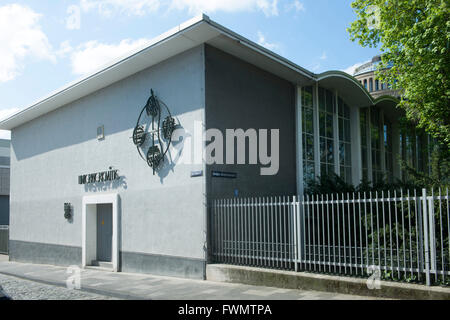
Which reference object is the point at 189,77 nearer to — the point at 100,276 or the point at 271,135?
the point at 271,135

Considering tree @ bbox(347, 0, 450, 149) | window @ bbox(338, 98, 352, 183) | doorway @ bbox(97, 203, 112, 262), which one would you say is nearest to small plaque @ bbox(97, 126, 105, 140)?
doorway @ bbox(97, 203, 112, 262)

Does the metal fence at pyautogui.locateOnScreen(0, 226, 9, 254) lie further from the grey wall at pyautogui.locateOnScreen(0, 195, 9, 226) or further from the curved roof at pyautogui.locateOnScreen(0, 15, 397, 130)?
the grey wall at pyautogui.locateOnScreen(0, 195, 9, 226)

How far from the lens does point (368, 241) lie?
8758 mm

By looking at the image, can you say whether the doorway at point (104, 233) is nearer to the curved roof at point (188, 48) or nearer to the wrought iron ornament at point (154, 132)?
the wrought iron ornament at point (154, 132)

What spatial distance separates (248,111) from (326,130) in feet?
16.8

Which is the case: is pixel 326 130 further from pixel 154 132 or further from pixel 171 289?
pixel 171 289

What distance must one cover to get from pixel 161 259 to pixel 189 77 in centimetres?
526

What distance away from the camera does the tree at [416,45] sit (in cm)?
1309

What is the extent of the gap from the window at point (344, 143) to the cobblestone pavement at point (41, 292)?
11.2 metres

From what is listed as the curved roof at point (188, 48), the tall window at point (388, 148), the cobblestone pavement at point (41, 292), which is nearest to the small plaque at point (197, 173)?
the curved roof at point (188, 48)

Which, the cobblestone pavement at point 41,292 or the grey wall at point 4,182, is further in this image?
the grey wall at point 4,182

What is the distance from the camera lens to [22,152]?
794 inches

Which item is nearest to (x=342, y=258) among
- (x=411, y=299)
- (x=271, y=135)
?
(x=411, y=299)

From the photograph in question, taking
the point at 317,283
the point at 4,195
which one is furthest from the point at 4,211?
the point at 317,283
